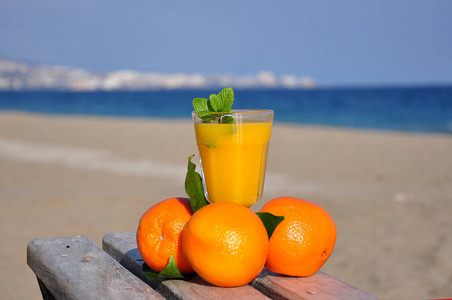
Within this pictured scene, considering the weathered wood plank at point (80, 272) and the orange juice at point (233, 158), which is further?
the orange juice at point (233, 158)

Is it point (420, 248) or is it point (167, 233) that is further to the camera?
point (420, 248)

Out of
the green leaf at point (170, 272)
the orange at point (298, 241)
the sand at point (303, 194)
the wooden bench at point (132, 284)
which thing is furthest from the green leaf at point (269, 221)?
the sand at point (303, 194)

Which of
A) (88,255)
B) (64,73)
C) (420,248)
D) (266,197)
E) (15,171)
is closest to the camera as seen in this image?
(88,255)

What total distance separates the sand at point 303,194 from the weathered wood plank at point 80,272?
1870mm

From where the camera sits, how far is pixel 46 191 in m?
5.59

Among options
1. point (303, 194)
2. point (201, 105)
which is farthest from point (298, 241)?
point (303, 194)

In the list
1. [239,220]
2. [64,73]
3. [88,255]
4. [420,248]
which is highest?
[64,73]

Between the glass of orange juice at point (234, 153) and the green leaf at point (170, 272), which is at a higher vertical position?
the glass of orange juice at point (234, 153)

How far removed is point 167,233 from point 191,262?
0.36 ft

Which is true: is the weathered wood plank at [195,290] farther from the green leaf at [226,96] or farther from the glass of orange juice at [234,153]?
the green leaf at [226,96]

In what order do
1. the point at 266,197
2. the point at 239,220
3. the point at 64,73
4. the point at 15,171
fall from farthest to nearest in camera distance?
the point at 64,73
the point at 15,171
the point at 266,197
the point at 239,220

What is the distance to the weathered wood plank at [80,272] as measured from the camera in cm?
97

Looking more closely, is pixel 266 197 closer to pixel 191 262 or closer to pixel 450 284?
pixel 450 284

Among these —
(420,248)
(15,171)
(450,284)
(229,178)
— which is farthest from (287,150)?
(229,178)
